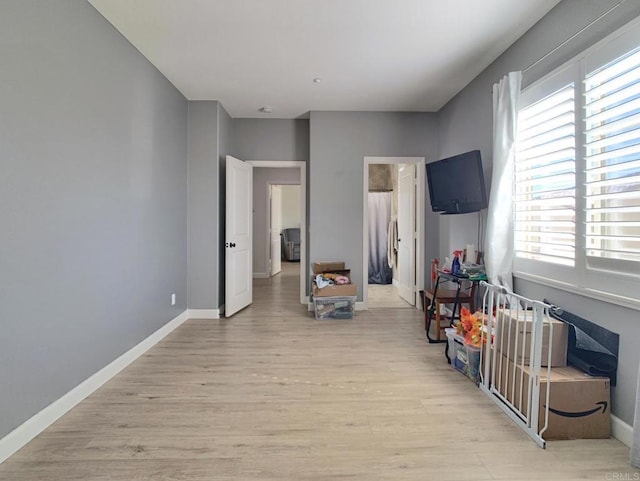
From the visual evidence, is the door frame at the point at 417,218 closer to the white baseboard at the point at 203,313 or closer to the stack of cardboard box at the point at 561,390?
the white baseboard at the point at 203,313

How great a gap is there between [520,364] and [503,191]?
54.0 inches

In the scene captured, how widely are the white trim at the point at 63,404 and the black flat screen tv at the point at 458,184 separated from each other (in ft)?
11.0

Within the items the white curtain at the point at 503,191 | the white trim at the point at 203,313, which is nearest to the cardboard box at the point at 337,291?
the white trim at the point at 203,313

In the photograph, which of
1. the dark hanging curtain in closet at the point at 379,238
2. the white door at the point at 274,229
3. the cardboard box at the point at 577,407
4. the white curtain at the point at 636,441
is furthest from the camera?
the white door at the point at 274,229

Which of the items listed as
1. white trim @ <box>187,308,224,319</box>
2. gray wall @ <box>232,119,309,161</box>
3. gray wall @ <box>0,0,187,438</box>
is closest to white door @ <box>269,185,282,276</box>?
gray wall @ <box>232,119,309,161</box>

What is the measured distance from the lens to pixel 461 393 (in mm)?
2385

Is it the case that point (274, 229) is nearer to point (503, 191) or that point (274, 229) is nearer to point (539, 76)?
point (503, 191)

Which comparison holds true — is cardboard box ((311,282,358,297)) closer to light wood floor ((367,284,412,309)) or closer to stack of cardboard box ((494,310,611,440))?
light wood floor ((367,284,412,309))

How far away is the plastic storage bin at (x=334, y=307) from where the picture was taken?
4.28 metres

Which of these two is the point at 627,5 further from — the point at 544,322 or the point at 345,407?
the point at 345,407

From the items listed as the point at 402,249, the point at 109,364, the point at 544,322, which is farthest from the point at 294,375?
the point at 402,249

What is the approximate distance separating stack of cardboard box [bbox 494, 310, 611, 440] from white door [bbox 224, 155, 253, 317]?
327 cm

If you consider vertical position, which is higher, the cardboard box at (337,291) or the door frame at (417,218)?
the door frame at (417,218)

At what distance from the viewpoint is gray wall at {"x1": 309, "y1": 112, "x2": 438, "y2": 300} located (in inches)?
183
